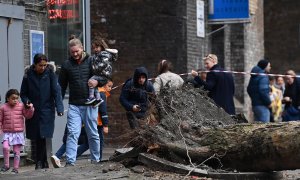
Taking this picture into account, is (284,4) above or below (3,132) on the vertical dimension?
above

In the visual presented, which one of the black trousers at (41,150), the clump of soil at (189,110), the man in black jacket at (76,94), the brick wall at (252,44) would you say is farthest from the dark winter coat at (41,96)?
the brick wall at (252,44)

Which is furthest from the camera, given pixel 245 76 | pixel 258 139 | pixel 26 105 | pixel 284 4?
pixel 284 4

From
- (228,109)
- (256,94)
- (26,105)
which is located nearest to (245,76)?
(256,94)

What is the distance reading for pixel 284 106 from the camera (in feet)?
67.3

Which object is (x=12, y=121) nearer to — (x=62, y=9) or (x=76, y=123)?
(x=76, y=123)

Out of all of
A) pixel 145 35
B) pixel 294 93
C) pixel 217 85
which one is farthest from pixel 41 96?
pixel 145 35

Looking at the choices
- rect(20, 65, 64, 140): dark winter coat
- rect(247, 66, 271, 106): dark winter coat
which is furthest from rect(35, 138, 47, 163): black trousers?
rect(247, 66, 271, 106): dark winter coat

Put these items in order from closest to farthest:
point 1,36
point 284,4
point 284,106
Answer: point 1,36, point 284,106, point 284,4

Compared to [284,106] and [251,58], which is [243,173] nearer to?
[284,106]

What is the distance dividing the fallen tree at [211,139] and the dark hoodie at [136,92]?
1961 millimetres

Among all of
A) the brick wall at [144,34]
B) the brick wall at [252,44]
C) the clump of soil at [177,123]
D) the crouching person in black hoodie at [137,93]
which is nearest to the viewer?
the clump of soil at [177,123]

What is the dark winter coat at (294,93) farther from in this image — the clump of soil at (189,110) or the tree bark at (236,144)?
the tree bark at (236,144)

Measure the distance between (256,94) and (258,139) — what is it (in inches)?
301

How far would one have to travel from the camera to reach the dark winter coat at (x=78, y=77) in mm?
12344
